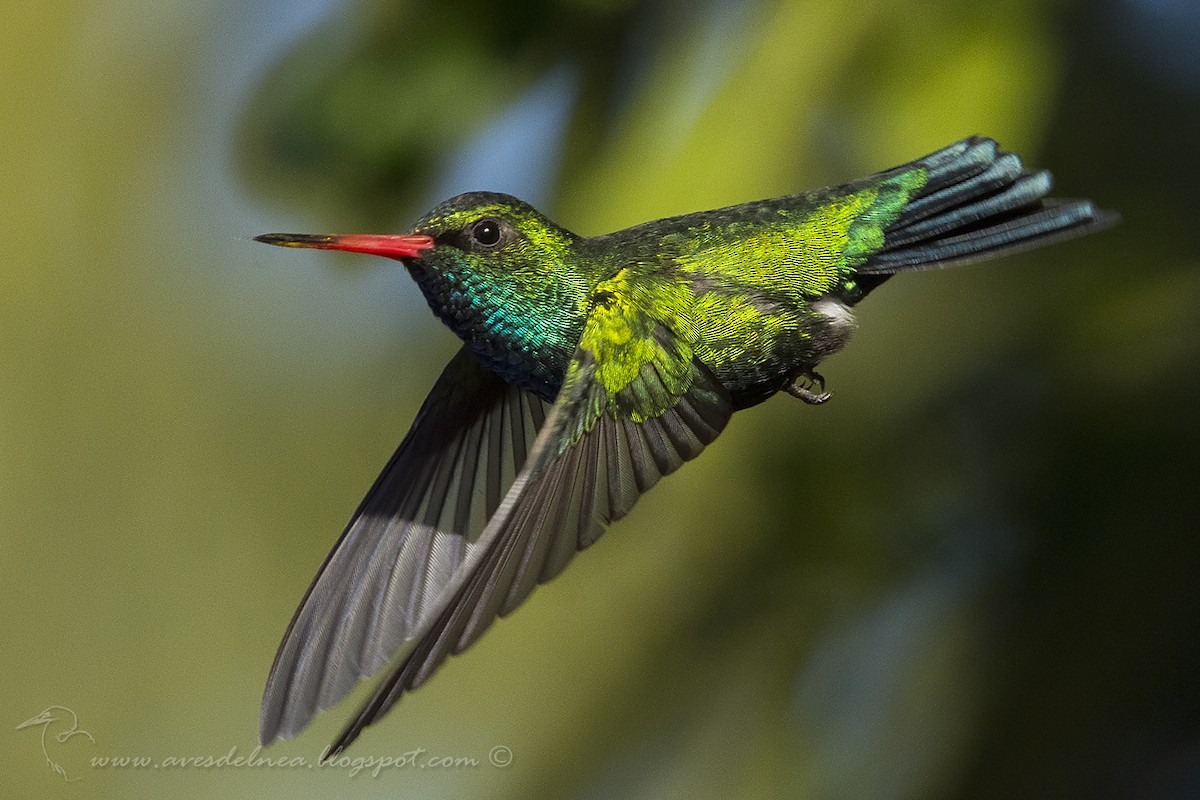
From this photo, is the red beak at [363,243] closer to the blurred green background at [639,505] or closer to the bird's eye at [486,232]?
the bird's eye at [486,232]

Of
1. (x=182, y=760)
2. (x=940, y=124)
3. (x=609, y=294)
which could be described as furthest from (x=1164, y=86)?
(x=182, y=760)

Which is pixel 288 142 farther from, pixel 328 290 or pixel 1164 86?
pixel 1164 86

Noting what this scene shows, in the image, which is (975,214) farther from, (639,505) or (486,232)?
(639,505)

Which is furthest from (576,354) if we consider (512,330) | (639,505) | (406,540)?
(639,505)

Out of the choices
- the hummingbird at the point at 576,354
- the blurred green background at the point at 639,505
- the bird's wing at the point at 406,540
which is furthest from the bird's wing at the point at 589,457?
the blurred green background at the point at 639,505

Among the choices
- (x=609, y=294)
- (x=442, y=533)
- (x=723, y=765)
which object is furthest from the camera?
(x=723, y=765)

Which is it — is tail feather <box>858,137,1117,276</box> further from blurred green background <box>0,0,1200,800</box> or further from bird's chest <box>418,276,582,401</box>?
blurred green background <box>0,0,1200,800</box>
